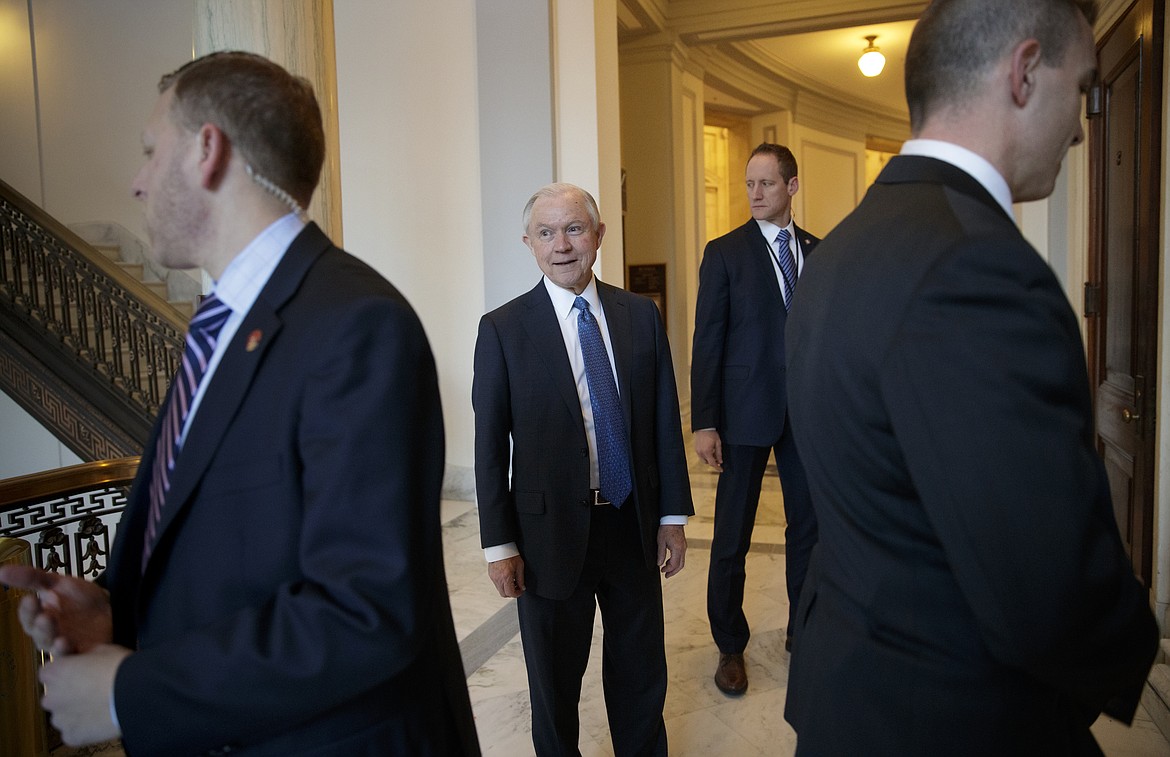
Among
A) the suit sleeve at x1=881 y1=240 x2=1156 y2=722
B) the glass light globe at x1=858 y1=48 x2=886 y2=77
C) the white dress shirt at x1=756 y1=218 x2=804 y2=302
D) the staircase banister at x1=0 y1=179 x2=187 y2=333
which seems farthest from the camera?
the glass light globe at x1=858 y1=48 x2=886 y2=77

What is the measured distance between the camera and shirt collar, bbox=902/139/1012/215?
3.81ft

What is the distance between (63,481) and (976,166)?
3002mm

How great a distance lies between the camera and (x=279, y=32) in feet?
9.30

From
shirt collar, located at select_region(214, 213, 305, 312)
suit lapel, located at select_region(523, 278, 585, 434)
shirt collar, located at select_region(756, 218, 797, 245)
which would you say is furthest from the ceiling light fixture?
shirt collar, located at select_region(214, 213, 305, 312)

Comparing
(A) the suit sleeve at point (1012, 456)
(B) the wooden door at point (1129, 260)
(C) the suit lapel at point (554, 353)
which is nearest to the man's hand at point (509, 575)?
(C) the suit lapel at point (554, 353)

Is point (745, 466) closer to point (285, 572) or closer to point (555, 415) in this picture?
point (555, 415)

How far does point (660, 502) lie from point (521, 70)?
147 inches

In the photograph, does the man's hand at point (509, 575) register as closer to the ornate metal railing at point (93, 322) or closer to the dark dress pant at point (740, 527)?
the dark dress pant at point (740, 527)

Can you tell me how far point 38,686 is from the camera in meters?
2.73

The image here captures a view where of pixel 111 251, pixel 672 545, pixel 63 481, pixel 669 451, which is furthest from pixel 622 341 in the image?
pixel 111 251

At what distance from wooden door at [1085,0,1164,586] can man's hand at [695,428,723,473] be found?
152cm

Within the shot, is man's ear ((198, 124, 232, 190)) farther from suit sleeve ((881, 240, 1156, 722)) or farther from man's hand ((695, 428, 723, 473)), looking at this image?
man's hand ((695, 428, 723, 473))

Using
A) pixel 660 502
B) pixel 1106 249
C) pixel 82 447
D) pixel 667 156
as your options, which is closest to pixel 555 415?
pixel 660 502

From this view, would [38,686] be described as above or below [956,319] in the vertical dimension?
below
